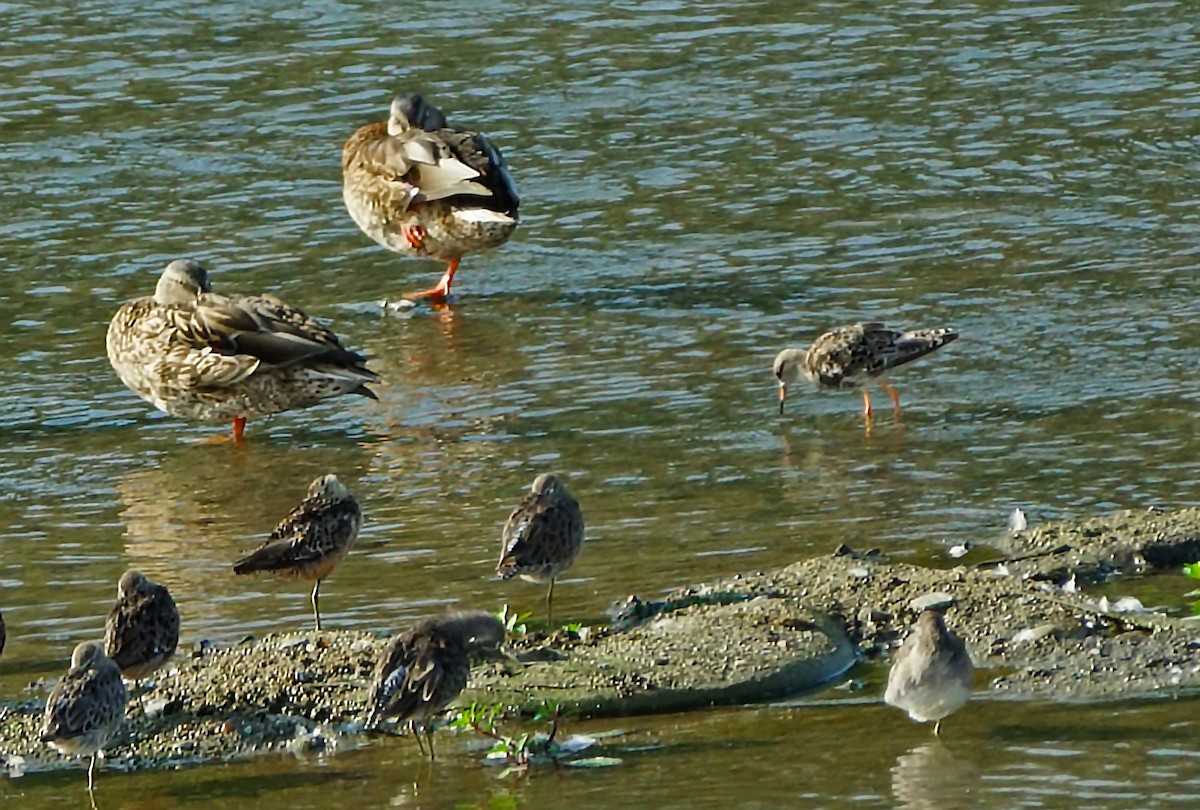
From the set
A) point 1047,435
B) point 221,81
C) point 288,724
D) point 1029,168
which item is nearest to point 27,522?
point 288,724

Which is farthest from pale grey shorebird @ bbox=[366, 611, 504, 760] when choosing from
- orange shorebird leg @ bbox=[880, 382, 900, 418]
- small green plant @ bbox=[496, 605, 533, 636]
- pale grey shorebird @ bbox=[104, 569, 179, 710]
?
orange shorebird leg @ bbox=[880, 382, 900, 418]

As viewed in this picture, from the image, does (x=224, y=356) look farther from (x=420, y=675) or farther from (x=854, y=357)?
(x=420, y=675)

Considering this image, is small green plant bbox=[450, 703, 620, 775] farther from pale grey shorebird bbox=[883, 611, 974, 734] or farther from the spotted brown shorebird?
the spotted brown shorebird

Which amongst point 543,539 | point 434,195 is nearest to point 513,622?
point 543,539

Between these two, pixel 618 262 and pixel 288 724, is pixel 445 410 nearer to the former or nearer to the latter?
pixel 618 262

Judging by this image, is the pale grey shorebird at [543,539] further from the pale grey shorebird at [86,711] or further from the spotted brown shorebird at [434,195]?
the spotted brown shorebird at [434,195]

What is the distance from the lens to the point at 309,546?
888 cm

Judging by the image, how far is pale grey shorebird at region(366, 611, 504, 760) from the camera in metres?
7.37

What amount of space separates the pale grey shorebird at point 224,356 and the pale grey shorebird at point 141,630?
3.86m

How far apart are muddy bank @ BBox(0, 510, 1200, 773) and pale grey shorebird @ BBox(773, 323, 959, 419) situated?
9.13 feet

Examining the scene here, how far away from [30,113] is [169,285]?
619 centimetres

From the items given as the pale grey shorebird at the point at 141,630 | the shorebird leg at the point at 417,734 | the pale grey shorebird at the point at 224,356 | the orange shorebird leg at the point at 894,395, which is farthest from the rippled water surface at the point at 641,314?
the pale grey shorebird at the point at 141,630

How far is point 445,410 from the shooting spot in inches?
487

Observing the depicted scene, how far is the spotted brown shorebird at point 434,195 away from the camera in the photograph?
15.0 metres
